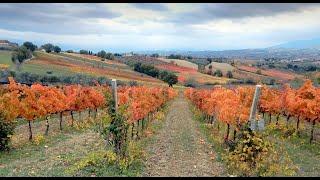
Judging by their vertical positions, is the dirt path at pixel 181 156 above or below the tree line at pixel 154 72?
above

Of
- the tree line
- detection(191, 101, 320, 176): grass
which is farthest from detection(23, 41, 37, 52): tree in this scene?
detection(191, 101, 320, 176): grass

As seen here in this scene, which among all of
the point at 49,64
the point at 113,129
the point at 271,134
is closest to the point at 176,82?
the point at 49,64

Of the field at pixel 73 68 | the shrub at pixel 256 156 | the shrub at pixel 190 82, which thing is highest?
the shrub at pixel 256 156

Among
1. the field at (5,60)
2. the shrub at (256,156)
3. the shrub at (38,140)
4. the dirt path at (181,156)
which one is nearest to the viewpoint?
the shrub at (256,156)

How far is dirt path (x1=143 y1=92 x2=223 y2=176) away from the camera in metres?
16.5

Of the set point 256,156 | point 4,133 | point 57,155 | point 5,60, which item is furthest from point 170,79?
point 256,156

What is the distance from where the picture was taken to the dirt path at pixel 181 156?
16.5 meters

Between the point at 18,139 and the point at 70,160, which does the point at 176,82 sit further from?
the point at 70,160

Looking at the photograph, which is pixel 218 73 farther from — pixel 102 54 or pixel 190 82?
pixel 102 54

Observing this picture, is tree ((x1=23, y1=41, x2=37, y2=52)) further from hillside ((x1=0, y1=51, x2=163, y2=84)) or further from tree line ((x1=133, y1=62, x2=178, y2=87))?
tree line ((x1=133, y1=62, x2=178, y2=87))

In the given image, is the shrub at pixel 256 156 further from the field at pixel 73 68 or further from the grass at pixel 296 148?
the field at pixel 73 68

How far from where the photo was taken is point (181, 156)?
66.9 feet

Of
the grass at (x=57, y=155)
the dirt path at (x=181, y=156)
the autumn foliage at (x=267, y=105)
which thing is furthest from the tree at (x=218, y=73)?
the dirt path at (x=181, y=156)

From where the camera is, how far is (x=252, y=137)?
13.8 metres
